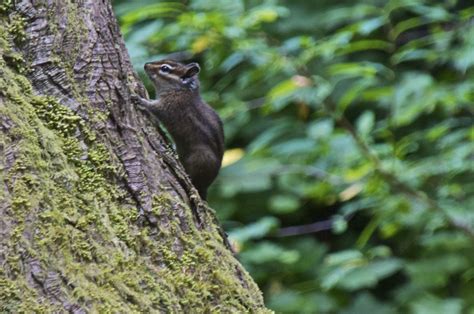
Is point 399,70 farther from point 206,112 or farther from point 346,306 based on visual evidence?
point 206,112

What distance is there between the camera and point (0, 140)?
223cm

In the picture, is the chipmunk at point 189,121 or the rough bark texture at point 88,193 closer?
the rough bark texture at point 88,193

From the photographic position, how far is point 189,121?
4.07m

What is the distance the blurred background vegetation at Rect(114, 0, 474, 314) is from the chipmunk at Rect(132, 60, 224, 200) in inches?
11.9

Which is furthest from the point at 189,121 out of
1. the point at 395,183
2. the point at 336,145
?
the point at 395,183

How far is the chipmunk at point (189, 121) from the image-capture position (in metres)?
3.90

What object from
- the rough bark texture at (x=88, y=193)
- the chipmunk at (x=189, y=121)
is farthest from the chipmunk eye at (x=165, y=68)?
the rough bark texture at (x=88, y=193)

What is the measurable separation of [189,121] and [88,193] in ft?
5.78

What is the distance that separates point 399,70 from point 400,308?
6.56 feet

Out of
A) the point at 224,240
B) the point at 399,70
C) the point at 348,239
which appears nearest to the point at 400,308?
the point at 348,239

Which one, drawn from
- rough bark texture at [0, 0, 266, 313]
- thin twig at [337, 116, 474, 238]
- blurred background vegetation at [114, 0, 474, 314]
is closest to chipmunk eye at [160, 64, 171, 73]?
blurred background vegetation at [114, 0, 474, 314]

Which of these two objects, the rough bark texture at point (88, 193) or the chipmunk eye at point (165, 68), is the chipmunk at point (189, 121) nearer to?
the chipmunk eye at point (165, 68)

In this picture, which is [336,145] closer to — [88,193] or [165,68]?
[165,68]

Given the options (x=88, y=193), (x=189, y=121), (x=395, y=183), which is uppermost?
(x=88, y=193)
